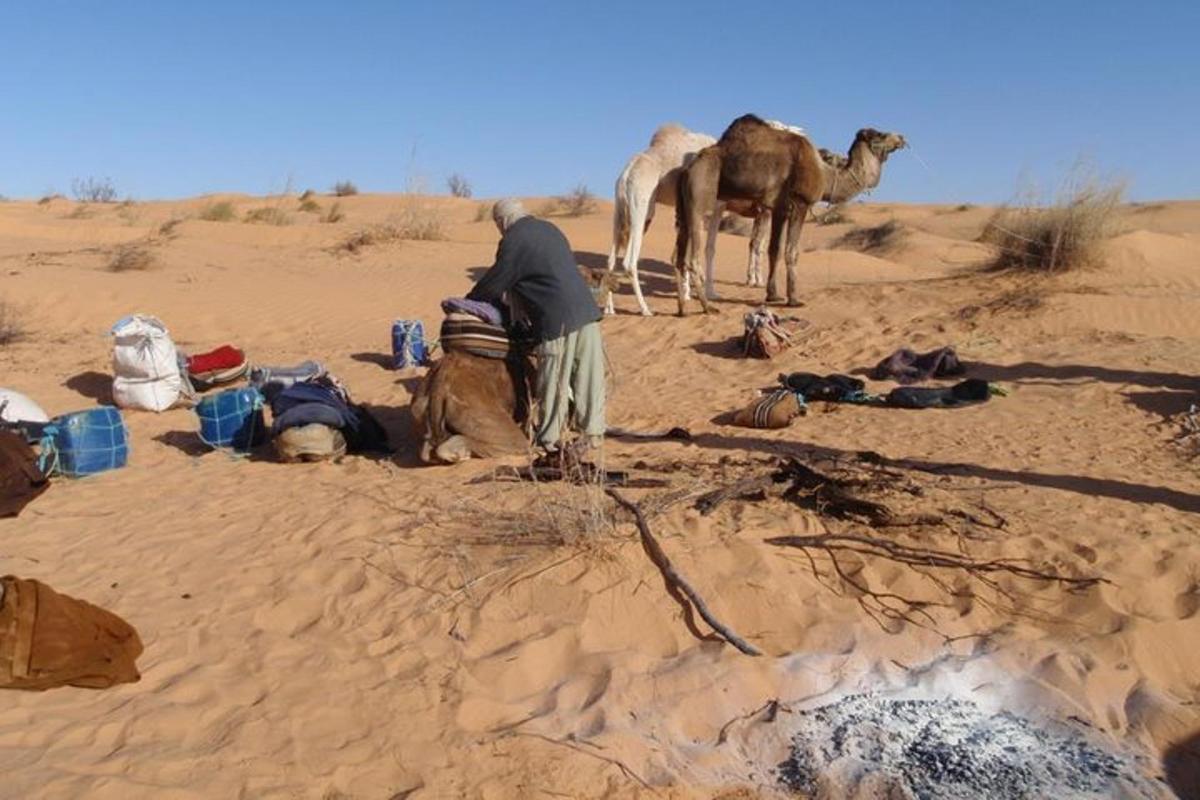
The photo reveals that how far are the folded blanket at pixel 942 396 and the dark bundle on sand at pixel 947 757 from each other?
14.3 feet

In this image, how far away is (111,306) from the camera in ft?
44.4

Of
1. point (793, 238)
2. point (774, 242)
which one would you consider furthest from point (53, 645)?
point (774, 242)

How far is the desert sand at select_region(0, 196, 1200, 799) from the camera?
3713 mm

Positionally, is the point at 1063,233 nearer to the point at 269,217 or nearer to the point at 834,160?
the point at 834,160

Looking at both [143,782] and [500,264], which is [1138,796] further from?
[500,264]

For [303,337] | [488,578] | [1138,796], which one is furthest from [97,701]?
[303,337]

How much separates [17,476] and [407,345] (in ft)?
14.9

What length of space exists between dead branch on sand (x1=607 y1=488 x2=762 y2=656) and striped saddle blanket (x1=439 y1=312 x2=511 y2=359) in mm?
2154

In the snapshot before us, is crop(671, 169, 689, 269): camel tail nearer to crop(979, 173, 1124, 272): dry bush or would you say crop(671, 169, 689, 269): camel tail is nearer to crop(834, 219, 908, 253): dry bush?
crop(979, 173, 1124, 272): dry bush

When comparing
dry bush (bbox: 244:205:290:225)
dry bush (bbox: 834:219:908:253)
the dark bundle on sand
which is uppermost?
dry bush (bbox: 244:205:290:225)

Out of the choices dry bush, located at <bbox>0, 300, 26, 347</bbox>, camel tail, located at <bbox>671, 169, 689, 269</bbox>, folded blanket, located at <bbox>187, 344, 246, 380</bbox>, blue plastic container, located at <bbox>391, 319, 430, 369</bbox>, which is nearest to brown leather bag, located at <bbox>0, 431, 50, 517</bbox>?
folded blanket, located at <bbox>187, 344, 246, 380</bbox>

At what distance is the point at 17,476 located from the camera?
663 cm

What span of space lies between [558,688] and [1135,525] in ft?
10.8

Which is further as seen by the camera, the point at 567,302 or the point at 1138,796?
the point at 567,302
